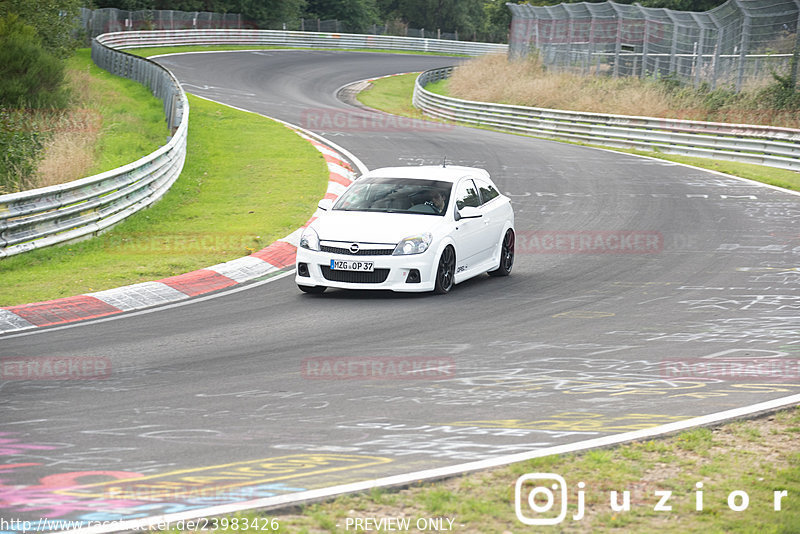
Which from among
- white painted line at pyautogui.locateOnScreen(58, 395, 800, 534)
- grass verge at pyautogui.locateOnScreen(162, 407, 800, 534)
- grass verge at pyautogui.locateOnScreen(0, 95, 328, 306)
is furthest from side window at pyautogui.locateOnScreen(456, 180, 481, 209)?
grass verge at pyautogui.locateOnScreen(162, 407, 800, 534)

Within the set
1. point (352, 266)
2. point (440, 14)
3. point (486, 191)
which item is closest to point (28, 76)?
point (486, 191)

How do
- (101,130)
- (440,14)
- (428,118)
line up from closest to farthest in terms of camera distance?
(101,130) → (428,118) → (440,14)

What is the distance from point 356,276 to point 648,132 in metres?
20.5

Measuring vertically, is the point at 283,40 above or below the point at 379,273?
above

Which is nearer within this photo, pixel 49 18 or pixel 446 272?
pixel 446 272

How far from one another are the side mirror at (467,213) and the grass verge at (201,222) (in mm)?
3518

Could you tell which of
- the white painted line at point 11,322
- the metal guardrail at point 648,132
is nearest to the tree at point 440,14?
the metal guardrail at point 648,132

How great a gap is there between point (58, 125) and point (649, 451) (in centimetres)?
2040

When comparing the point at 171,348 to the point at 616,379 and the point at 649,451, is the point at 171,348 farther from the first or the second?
the point at 649,451

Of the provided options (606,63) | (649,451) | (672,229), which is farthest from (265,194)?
(606,63)

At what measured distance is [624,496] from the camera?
5.46 metres

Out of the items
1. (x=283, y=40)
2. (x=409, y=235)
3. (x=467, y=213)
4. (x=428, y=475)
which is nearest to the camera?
(x=428, y=475)

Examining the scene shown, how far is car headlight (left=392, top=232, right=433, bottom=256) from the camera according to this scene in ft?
39.7

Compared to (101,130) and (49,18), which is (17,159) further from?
(49,18)
